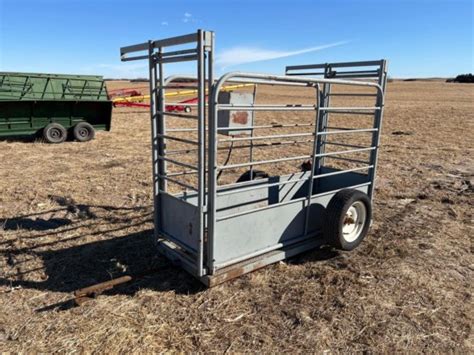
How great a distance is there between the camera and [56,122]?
1077 cm

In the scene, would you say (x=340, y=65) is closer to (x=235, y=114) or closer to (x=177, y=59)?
(x=235, y=114)

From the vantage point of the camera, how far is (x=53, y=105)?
10.6 meters

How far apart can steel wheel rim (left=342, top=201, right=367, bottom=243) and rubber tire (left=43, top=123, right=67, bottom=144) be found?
887 cm

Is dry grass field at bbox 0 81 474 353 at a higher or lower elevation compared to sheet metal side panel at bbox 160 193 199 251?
lower

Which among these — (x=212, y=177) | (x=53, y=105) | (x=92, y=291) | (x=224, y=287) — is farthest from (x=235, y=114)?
(x=53, y=105)

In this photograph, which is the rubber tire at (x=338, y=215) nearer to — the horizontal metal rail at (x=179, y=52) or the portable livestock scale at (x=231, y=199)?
the portable livestock scale at (x=231, y=199)

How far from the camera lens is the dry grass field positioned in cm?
283

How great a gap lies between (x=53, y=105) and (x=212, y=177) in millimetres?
9130

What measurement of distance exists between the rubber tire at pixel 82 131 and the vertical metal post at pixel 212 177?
8808 millimetres

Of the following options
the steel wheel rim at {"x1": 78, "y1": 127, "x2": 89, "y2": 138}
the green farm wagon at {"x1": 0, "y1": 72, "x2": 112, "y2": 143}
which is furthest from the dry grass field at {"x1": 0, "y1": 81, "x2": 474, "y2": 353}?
the steel wheel rim at {"x1": 78, "y1": 127, "x2": 89, "y2": 138}

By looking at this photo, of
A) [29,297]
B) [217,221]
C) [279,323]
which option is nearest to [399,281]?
[279,323]

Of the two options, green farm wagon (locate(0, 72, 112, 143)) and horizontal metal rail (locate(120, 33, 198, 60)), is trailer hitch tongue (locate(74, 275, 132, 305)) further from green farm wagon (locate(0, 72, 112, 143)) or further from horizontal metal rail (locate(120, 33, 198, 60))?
green farm wagon (locate(0, 72, 112, 143))

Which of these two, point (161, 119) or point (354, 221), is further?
point (354, 221)

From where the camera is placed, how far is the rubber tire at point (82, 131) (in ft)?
35.4
